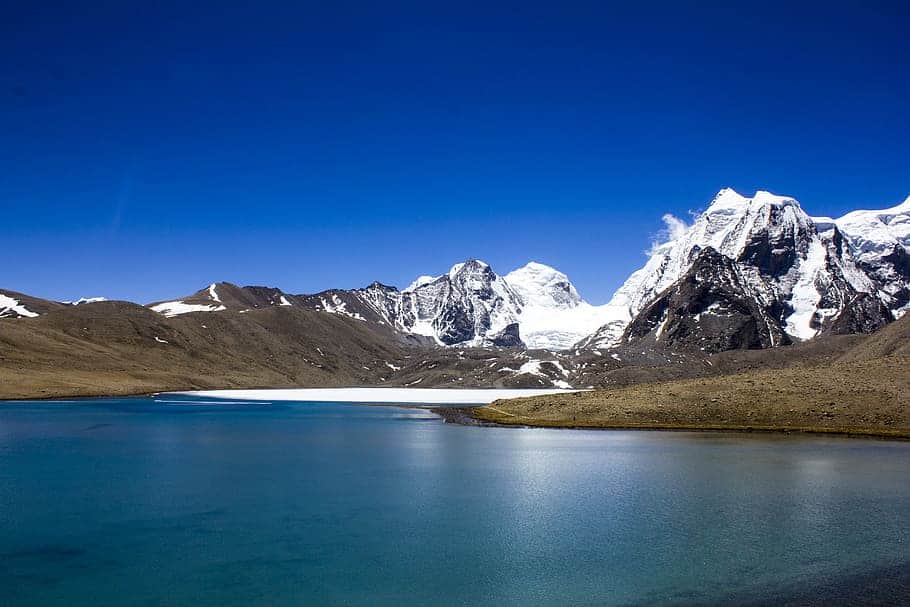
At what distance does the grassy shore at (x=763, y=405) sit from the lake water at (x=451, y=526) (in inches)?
957

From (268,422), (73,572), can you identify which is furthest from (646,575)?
(268,422)

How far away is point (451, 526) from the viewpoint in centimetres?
3559

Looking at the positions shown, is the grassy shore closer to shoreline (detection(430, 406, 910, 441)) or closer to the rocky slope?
the rocky slope

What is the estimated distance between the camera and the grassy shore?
90.1 m

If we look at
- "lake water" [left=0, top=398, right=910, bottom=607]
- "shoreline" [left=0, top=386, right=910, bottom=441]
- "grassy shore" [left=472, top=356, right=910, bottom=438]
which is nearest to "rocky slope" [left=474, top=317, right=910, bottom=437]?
A: "grassy shore" [left=472, top=356, right=910, bottom=438]

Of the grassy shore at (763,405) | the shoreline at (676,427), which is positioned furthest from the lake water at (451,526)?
the grassy shore at (763,405)

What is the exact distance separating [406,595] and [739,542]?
16690mm

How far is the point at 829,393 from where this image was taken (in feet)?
316

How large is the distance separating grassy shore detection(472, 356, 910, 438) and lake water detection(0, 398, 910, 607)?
24.3 metres

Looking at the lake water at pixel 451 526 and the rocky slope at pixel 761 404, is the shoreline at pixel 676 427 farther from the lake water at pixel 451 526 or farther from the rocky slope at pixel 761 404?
the lake water at pixel 451 526

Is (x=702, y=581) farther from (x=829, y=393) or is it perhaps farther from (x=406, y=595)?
(x=829, y=393)

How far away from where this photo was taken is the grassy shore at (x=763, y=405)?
90125 millimetres

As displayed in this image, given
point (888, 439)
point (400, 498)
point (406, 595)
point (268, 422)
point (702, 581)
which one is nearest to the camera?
point (406, 595)

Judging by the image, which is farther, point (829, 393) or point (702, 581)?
point (829, 393)
